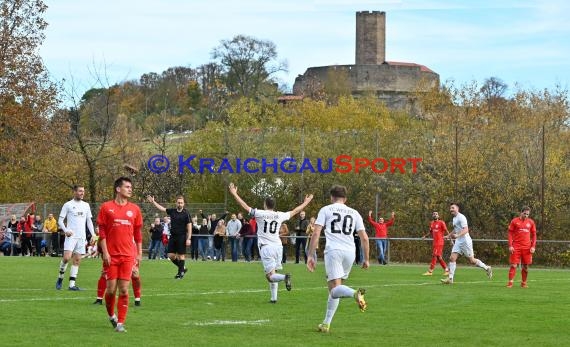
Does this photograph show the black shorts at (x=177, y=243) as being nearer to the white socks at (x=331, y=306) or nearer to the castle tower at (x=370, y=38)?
the white socks at (x=331, y=306)

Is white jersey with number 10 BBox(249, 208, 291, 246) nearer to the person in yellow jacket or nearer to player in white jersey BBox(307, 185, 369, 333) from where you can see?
player in white jersey BBox(307, 185, 369, 333)

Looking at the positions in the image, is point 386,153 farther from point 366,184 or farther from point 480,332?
point 480,332

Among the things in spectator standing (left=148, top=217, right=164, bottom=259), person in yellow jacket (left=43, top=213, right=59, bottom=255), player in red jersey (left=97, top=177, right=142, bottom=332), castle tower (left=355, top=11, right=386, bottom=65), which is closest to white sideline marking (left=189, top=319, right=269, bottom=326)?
player in red jersey (left=97, top=177, right=142, bottom=332)

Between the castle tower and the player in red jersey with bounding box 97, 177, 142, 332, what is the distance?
136909mm

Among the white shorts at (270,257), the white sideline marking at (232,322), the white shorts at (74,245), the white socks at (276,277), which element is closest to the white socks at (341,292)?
the white sideline marking at (232,322)

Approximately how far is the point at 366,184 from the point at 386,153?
79.9 inches

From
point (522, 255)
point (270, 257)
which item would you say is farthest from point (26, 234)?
point (270, 257)

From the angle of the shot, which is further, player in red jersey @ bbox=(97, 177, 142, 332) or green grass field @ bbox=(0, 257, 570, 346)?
player in red jersey @ bbox=(97, 177, 142, 332)

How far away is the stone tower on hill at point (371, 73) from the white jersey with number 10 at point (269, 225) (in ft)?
361


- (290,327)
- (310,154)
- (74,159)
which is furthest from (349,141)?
(290,327)

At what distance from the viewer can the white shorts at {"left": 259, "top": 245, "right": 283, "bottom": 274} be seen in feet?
67.1

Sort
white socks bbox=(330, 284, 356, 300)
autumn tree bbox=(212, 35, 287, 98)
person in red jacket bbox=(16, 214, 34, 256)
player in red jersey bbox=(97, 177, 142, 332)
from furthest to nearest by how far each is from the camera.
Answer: autumn tree bbox=(212, 35, 287, 98) < person in red jacket bbox=(16, 214, 34, 256) < player in red jersey bbox=(97, 177, 142, 332) < white socks bbox=(330, 284, 356, 300)

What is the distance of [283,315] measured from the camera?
17.7 m

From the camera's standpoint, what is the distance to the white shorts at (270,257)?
2044 centimetres
